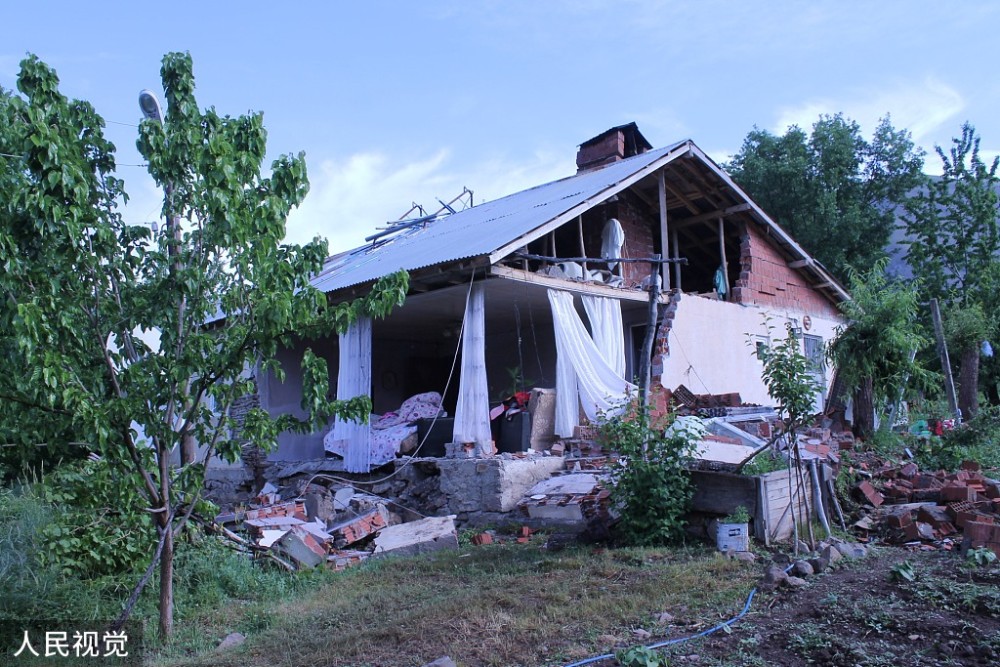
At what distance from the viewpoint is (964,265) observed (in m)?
22.6

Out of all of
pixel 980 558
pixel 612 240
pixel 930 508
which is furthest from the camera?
pixel 612 240

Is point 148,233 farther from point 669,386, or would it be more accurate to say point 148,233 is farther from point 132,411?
point 669,386

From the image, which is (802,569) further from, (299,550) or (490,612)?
(299,550)

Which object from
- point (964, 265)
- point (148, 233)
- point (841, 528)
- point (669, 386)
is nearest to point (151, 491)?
point (148, 233)

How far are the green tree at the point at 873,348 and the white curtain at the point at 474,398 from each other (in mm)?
5220

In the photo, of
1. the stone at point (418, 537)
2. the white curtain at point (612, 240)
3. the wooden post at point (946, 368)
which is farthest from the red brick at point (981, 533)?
the wooden post at point (946, 368)

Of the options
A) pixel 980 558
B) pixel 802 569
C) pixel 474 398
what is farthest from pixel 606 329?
pixel 980 558

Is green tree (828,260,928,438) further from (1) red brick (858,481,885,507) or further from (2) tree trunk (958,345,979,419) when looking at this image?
(2) tree trunk (958,345,979,419)

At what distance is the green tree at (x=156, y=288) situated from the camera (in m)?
4.67

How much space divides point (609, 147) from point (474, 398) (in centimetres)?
894

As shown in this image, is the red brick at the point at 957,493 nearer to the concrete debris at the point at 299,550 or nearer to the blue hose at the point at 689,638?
the blue hose at the point at 689,638

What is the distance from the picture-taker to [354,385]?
11.3 metres

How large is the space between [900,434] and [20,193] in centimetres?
1152

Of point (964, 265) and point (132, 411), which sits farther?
point (964, 265)
